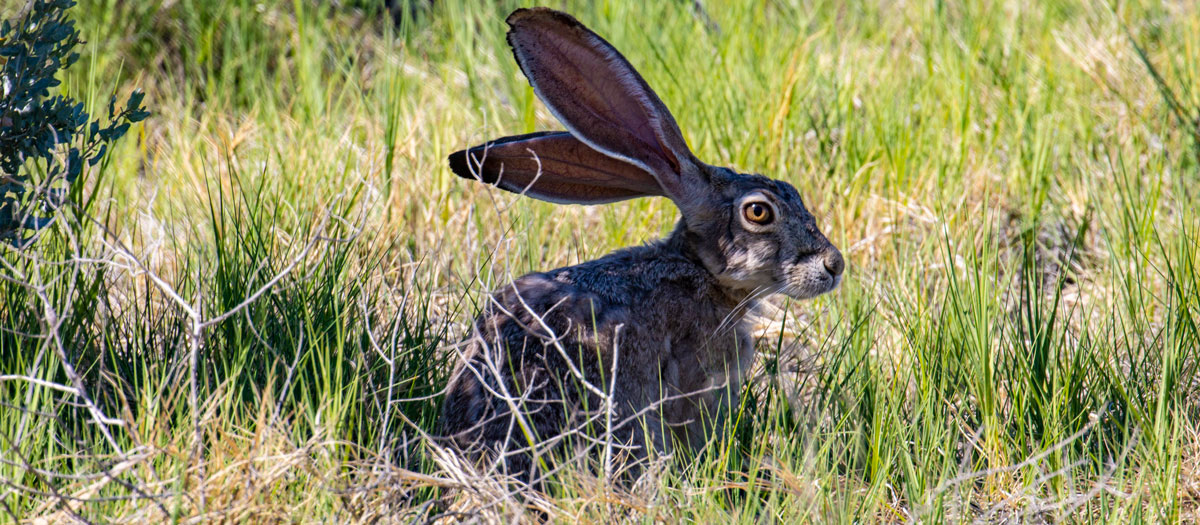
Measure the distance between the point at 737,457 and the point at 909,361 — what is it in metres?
0.76

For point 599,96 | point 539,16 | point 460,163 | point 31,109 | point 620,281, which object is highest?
point 539,16

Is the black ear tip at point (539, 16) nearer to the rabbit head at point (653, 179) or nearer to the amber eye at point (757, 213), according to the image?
the rabbit head at point (653, 179)

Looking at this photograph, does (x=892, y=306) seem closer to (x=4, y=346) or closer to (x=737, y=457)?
(x=737, y=457)

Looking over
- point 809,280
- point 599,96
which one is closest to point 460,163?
point 599,96

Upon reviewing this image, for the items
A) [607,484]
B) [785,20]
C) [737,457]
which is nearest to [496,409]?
[607,484]

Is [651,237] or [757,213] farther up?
[757,213]

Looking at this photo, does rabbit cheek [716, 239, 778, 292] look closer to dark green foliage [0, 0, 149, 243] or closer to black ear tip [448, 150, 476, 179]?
black ear tip [448, 150, 476, 179]

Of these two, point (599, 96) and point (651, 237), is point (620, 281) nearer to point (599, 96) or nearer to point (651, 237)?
point (599, 96)

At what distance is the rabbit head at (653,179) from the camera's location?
3.59 meters

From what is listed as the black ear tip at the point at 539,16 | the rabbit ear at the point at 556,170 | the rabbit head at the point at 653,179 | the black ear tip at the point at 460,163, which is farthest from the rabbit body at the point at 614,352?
the black ear tip at the point at 539,16

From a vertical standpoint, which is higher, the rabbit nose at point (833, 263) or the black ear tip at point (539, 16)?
the black ear tip at point (539, 16)

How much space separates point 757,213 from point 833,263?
0.28m

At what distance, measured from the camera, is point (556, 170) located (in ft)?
12.6

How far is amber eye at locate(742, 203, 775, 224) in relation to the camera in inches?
147
